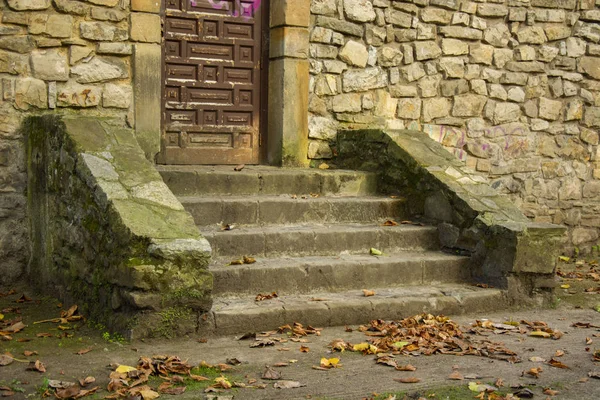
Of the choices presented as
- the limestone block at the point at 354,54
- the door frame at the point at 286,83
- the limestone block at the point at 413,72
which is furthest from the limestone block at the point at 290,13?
the limestone block at the point at 413,72

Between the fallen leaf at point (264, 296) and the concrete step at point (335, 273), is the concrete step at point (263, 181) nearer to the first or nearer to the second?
the concrete step at point (335, 273)

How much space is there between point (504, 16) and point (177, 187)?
161 inches

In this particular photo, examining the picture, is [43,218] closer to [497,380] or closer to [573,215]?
[497,380]

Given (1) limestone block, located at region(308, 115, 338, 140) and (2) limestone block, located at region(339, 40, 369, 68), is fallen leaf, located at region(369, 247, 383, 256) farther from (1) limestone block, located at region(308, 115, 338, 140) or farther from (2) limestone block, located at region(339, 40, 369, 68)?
(2) limestone block, located at region(339, 40, 369, 68)

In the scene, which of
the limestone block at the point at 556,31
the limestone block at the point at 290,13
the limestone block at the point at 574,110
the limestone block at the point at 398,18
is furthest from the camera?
the limestone block at the point at 574,110

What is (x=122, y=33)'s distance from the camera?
5.82 m

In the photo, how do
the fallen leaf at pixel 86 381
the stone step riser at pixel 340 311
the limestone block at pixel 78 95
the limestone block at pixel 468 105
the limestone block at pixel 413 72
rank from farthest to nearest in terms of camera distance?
the limestone block at pixel 468 105
the limestone block at pixel 413 72
the limestone block at pixel 78 95
the stone step riser at pixel 340 311
the fallen leaf at pixel 86 381

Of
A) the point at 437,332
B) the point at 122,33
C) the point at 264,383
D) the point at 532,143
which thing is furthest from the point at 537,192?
the point at 264,383

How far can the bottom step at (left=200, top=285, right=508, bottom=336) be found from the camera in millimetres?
4359

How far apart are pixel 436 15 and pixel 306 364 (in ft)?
15.0

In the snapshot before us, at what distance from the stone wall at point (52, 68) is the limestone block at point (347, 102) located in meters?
1.95

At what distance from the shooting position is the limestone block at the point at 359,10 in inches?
269

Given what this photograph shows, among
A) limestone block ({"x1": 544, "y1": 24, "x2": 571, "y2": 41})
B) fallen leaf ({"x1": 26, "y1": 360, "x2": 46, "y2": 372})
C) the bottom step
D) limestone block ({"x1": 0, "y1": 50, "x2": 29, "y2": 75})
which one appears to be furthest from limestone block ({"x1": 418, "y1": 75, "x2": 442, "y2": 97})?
fallen leaf ({"x1": 26, "y1": 360, "x2": 46, "y2": 372})

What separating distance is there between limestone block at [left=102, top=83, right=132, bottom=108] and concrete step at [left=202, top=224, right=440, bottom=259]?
1.38 m
